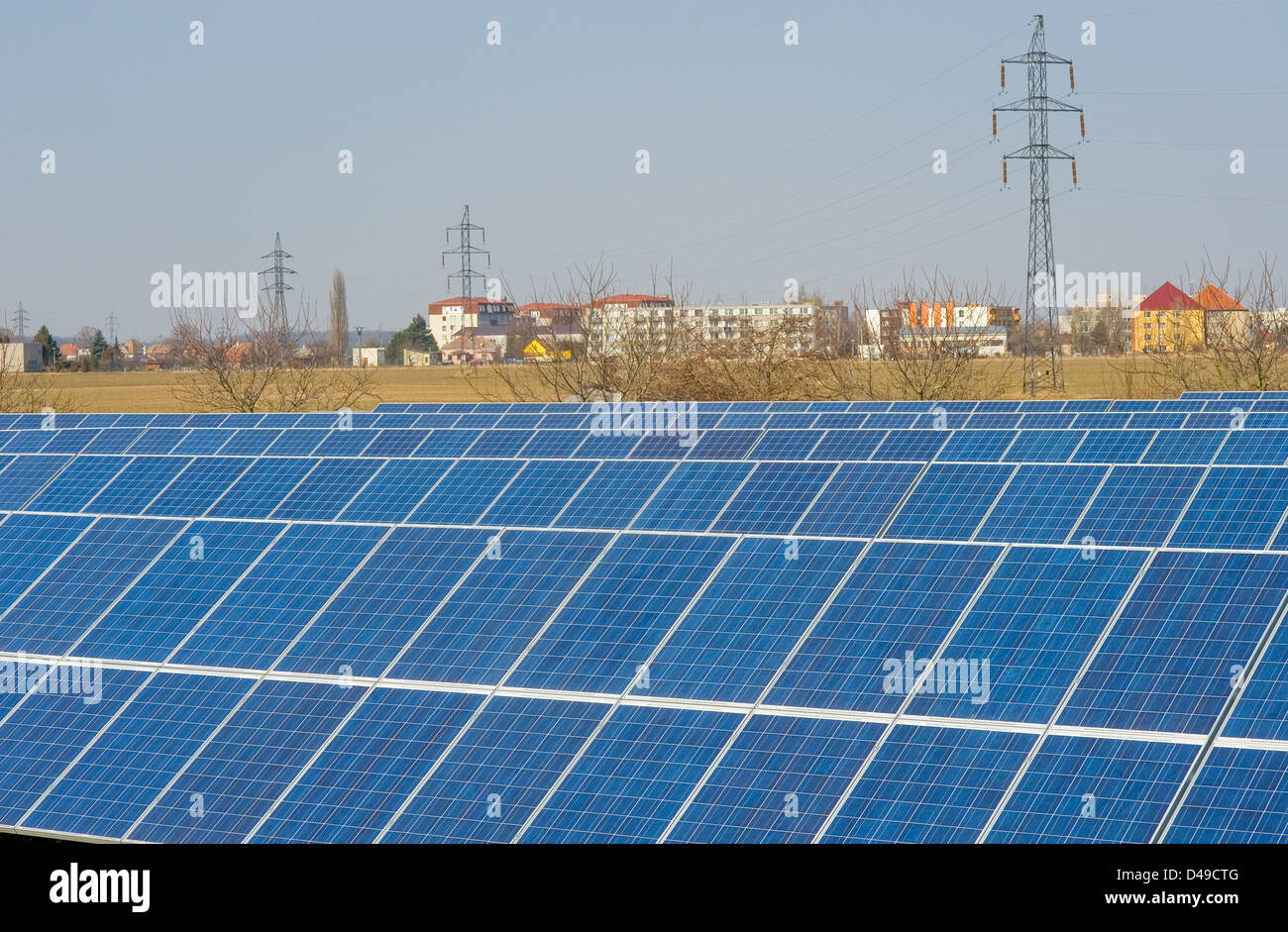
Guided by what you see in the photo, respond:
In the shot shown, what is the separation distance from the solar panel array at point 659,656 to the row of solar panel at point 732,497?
0.21 feet

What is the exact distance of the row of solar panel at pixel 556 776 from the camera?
10516mm

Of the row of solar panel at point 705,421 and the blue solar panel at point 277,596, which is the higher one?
the row of solar panel at point 705,421

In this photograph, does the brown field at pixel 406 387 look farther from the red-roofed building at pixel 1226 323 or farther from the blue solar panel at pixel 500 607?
the blue solar panel at pixel 500 607

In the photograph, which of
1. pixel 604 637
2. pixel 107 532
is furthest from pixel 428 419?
pixel 604 637

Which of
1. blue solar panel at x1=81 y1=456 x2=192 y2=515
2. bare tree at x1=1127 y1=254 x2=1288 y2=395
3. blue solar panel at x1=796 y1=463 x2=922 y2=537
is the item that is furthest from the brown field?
blue solar panel at x1=796 y1=463 x2=922 y2=537

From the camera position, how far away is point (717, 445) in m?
22.0

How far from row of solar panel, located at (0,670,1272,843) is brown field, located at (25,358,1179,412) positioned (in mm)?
53184

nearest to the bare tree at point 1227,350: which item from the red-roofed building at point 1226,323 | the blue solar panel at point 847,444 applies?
the red-roofed building at point 1226,323

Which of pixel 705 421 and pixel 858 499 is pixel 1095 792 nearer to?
pixel 858 499

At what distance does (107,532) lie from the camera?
18344mm

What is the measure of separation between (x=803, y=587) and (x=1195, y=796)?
4.63 metres

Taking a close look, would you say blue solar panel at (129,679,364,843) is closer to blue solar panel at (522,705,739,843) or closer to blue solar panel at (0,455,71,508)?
blue solar panel at (522,705,739,843)

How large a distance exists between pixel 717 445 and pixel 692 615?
8234mm

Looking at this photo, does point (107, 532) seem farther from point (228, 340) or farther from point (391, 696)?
point (228, 340)
